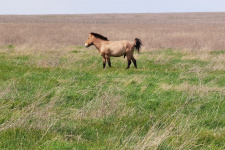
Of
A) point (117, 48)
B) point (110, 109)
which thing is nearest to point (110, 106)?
point (110, 109)

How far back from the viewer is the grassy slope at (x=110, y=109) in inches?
202

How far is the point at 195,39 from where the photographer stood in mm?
26531

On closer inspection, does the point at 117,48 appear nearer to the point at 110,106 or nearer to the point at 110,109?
the point at 110,106

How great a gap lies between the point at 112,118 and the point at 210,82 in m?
5.02

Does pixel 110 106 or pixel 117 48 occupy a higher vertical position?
pixel 117 48

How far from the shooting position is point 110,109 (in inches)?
272

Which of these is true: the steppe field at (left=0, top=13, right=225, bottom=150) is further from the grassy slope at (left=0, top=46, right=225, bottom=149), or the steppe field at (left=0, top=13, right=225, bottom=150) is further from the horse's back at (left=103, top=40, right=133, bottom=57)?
the horse's back at (left=103, top=40, right=133, bottom=57)

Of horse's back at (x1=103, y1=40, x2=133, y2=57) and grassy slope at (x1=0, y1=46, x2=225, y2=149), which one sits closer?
grassy slope at (x1=0, y1=46, x2=225, y2=149)

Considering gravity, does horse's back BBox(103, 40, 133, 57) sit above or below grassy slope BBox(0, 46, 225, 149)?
above

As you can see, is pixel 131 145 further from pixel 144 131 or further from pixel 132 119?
pixel 132 119

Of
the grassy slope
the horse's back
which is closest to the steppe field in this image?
the grassy slope

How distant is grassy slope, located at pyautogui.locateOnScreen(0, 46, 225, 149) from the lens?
16.8ft

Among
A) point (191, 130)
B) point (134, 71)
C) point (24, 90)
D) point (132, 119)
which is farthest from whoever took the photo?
point (134, 71)

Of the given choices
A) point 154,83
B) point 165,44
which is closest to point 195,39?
point 165,44
